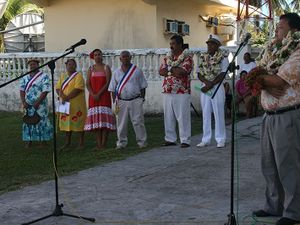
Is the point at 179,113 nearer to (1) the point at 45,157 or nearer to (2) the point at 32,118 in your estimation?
(1) the point at 45,157

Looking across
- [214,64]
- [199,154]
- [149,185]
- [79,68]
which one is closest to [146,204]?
[149,185]

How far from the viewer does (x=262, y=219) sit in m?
5.22

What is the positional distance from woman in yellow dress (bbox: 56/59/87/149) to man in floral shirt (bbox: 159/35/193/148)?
4.90 ft

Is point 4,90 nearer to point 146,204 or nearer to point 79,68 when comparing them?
point 79,68

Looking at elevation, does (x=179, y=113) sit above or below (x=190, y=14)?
below

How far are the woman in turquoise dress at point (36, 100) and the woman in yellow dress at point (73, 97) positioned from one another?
1.10ft

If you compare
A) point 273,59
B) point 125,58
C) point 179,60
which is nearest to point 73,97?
point 125,58

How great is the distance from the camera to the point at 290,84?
15.5ft

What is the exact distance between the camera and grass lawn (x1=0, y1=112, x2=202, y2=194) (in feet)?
24.9

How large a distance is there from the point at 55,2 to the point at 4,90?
3.24m

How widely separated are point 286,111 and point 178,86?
4.67m

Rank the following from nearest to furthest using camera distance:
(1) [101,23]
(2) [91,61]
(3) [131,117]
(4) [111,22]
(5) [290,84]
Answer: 1. (5) [290,84]
2. (3) [131,117]
3. (2) [91,61]
4. (4) [111,22]
5. (1) [101,23]

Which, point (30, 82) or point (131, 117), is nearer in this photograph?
point (131, 117)

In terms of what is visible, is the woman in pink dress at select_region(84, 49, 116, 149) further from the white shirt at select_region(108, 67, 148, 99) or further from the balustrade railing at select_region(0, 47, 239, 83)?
the balustrade railing at select_region(0, 47, 239, 83)
